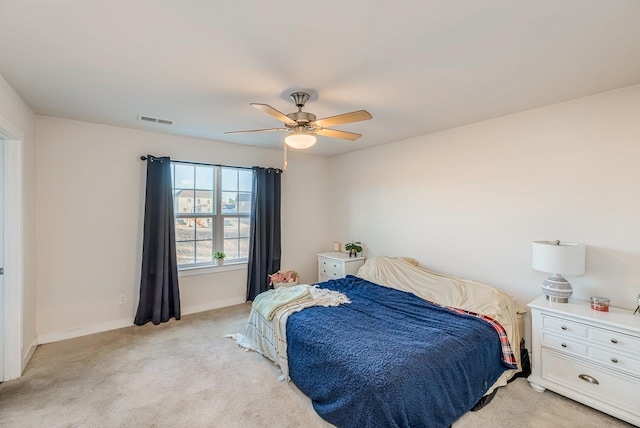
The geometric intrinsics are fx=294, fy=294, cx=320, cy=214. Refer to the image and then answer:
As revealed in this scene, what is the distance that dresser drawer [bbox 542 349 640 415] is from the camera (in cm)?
201

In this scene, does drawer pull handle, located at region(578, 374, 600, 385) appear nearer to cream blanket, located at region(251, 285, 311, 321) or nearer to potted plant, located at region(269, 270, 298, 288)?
cream blanket, located at region(251, 285, 311, 321)

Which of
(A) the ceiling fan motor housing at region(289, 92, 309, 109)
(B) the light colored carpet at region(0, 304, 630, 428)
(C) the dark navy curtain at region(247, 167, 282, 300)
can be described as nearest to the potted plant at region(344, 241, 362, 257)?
(C) the dark navy curtain at region(247, 167, 282, 300)

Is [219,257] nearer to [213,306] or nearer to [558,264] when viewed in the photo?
[213,306]

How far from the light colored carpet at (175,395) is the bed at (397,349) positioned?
0.15 meters

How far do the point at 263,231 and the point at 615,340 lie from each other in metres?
3.80

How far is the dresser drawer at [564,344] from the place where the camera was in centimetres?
220

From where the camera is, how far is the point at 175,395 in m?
2.28

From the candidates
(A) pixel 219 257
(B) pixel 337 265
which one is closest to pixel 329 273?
(B) pixel 337 265

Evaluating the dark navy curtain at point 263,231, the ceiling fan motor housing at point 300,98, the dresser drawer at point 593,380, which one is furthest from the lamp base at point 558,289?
the dark navy curtain at point 263,231

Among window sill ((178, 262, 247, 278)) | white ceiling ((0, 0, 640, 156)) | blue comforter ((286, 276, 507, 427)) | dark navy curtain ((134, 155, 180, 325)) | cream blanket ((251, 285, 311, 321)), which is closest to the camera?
white ceiling ((0, 0, 640, 156))

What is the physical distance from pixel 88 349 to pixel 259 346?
176cm

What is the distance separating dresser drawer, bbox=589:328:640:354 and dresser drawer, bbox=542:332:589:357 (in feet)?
0.35

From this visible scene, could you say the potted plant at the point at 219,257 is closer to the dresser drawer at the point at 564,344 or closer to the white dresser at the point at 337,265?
the white dresser at the point at 337,265

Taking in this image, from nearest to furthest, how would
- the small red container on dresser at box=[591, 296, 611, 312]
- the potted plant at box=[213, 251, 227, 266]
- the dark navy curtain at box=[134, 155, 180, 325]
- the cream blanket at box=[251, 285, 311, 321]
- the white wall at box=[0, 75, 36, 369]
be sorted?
the small red container on dresser at box=[591, 296, 611, 312], the white wall at box=[0, 75, 36, 369], the cream blanket at box=[251, 285, 311, 321], the dark navy curtain at box=[134, 155, 180, 325], the potted plant at box=[213, 251, 227, 266]
